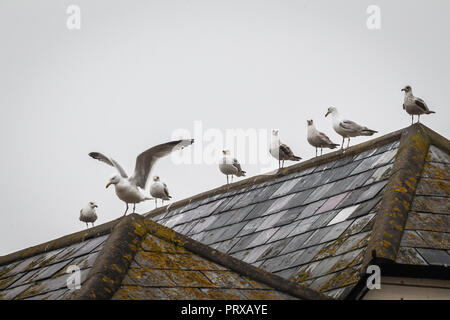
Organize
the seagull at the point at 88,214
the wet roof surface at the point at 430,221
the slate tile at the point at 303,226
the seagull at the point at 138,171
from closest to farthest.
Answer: the wet roof surface at the point at 430,221
the slate tile at the point at 303,226
the seagull at the point at 138,171
the seagull at the point at 88,214

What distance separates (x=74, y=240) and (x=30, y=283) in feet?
4.24

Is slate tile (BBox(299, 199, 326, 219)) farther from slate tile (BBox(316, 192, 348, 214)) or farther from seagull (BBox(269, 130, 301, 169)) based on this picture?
seagull (BBox(269, 130, 301, 169))

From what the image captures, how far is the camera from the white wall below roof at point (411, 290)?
35.8 ft

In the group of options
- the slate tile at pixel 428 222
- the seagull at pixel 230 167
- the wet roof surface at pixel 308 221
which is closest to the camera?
the slate tile at pixel 428 222

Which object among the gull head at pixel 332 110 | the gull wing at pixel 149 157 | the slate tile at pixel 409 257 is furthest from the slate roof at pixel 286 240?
the gull head at pixel 332 110

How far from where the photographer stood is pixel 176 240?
9.60 m

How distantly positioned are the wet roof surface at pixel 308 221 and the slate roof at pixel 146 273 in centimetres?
191

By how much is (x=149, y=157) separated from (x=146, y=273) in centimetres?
657

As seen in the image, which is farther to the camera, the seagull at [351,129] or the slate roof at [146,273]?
the seagull at [351,129]

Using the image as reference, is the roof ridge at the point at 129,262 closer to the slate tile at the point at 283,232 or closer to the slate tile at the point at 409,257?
the slate tile at the point at 409,257

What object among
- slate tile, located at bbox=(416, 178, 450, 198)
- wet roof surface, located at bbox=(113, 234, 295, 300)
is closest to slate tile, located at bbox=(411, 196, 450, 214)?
slate tile, located at bbox=(416, 178, 450, 198)

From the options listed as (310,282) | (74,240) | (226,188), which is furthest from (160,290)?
(226,188)

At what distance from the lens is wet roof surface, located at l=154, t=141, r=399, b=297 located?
1211 cm
